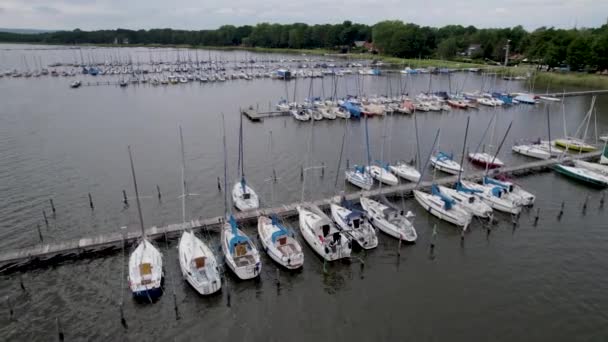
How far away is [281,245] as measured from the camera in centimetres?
2972

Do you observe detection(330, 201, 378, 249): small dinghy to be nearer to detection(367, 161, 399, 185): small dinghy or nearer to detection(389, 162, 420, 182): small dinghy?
detection(367, 161, 399, 185): small dinghy

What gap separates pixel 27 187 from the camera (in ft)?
139

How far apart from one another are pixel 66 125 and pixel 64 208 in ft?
122

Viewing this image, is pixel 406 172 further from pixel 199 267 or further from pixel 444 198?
pixel 199 267

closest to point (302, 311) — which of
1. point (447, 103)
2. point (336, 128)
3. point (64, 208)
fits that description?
point (64, 208)

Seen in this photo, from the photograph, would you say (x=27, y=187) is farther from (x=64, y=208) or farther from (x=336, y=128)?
(x=336, y=128)

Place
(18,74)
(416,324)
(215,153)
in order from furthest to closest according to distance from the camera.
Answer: (18,74) → (215,153) → (416,324)

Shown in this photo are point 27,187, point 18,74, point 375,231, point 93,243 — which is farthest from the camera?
point 18,74

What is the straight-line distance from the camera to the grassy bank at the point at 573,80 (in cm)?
11238

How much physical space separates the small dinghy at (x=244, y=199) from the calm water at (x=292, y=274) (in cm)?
247

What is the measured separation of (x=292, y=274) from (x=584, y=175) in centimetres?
3636

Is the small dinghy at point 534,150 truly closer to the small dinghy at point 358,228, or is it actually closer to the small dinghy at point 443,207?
the small dinghy at point 443,207

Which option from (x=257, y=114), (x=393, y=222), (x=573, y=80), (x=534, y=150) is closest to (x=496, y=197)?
(x=393, y=222)

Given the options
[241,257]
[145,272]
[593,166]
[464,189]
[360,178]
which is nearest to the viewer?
[145,272]
